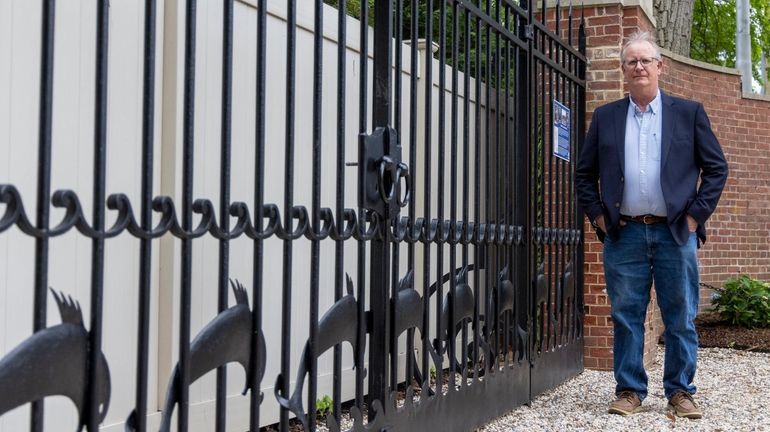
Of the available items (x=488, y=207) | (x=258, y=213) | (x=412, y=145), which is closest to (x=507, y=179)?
(x=488, y=207)

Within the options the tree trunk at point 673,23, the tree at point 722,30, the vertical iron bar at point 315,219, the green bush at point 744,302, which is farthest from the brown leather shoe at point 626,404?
the tree at point 722,30

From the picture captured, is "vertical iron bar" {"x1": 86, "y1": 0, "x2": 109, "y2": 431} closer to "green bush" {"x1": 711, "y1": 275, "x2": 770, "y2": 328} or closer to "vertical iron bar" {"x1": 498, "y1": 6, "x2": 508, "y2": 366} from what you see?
"vertical iron bar" {"x1": 498, "y1": 6, "x2": 508, "y2": 366}

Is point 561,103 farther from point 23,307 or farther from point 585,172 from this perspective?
point 23,307

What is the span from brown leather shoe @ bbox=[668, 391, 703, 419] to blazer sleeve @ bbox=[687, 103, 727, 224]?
0.93 meters

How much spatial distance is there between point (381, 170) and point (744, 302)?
6893 mm

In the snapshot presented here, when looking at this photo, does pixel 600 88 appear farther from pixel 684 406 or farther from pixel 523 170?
pixel 684 406

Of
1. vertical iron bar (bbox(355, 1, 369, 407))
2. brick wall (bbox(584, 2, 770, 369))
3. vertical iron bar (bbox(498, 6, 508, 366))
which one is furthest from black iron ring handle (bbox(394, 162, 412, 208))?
brick wall (bbox(584, 2, 770, 369))

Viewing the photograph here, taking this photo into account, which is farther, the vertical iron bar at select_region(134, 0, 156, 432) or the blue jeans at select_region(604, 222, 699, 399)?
the blue jeans at select_region(604, 222, 699, 399)

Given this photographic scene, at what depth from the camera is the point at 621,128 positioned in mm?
5059

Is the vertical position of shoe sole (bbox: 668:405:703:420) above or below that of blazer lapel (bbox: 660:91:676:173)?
below

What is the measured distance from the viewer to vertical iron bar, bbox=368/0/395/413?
11.2 ft

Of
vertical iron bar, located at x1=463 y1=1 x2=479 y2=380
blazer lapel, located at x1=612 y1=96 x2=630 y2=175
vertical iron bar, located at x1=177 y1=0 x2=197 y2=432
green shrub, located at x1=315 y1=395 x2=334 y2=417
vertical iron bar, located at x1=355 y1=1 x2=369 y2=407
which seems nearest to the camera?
vertical iron bar, located at x1=177 y1=0 x2=197 y2=432

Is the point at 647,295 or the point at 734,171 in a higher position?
the point at 734,171

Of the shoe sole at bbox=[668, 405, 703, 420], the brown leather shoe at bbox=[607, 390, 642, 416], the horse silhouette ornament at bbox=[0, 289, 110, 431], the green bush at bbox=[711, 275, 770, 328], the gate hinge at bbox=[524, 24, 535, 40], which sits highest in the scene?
the gate hinge at bbox=[524, 24, 535, 40]
